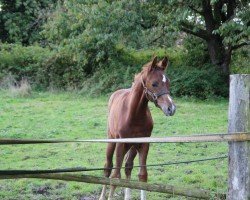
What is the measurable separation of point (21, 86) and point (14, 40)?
25.4ft

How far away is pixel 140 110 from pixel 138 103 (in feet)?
0.28

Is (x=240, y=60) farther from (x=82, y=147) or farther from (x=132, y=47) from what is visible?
(x=82, y=147)

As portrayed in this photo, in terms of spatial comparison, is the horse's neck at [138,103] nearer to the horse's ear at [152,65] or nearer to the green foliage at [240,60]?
the horse's ear at [152,65]

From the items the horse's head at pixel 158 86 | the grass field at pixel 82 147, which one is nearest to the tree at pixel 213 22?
the grass field at pixel 82 147

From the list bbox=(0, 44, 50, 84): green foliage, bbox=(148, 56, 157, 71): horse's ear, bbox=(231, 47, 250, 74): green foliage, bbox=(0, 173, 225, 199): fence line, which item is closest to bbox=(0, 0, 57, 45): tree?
bbox=(0, 44, 50, 84): green foliage

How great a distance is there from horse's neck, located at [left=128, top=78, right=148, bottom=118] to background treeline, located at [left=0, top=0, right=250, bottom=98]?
9.99 metres

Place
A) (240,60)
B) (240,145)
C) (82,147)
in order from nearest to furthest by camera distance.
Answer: (240,145), (82,147), (240,60)

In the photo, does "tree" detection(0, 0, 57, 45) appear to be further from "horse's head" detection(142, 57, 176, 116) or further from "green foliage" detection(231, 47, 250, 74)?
"horse's head" detection(142, 57, 176, 116)

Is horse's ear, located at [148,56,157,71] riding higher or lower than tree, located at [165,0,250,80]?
lower

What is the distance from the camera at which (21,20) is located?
2564 cm

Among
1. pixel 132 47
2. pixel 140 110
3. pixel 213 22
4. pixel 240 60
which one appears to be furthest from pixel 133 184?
pixel 240 60

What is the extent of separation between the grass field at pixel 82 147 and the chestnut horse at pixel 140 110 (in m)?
1.05

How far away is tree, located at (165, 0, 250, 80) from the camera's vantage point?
1637 cm

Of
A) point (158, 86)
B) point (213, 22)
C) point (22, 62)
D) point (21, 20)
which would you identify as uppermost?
point (21, 20)
